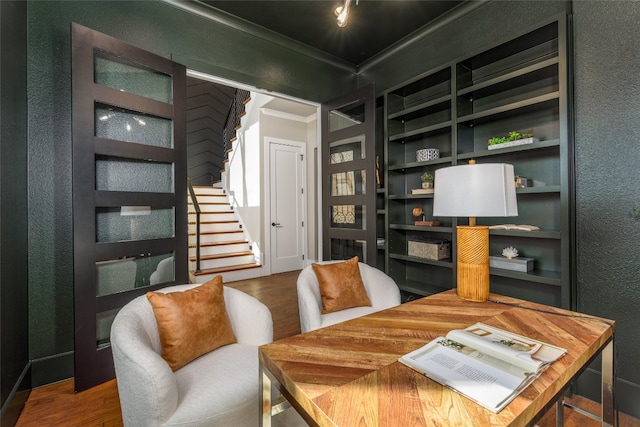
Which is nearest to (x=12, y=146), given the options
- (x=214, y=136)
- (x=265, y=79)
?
(x=265, y=79)

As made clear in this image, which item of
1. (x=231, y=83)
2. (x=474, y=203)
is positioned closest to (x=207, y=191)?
(x=231, y=83)

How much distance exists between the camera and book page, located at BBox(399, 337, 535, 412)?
782mm

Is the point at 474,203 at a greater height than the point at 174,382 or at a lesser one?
greater

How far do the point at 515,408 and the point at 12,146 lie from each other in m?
2.68

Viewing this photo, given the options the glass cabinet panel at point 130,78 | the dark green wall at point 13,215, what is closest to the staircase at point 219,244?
the dark green wall at point 13,215

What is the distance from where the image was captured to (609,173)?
1842 mm

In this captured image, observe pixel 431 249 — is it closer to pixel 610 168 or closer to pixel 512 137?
pixel 512 137

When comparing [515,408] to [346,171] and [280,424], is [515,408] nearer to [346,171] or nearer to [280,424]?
[280,424]

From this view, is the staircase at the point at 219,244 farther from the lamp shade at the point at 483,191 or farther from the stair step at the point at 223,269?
A: the lamp shade at the point at 483,191

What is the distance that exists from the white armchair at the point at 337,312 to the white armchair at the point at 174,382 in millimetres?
509

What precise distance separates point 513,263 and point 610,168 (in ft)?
2.68

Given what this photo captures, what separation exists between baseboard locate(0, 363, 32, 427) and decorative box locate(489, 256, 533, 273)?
312 centimetres

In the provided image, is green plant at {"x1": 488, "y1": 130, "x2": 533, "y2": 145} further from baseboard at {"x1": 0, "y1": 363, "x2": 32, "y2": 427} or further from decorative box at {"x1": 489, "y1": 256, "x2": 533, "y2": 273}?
baseboard at {"x1": 0, "y1": 363, "x2": 32, "y2": 427}

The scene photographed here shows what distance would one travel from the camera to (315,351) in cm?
104
